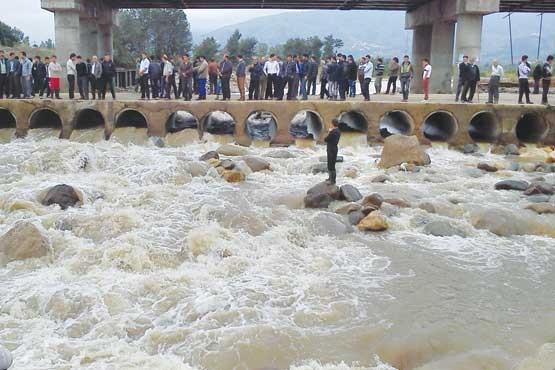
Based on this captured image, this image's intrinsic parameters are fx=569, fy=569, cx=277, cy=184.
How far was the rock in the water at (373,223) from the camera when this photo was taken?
432 inches

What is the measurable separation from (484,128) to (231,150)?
9302 mm

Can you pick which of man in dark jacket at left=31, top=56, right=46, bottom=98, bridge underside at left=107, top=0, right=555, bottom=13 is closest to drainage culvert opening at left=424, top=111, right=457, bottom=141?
bridge underside at left=107, top=0, right=555, bottom=13

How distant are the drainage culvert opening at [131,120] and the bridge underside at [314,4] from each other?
768 centimetres

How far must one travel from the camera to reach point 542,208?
1198 cm

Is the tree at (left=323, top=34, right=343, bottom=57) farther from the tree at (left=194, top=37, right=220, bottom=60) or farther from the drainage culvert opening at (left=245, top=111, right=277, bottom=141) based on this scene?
the drainage culvert opening at (left=245, top=111, right=277, bottom=141)

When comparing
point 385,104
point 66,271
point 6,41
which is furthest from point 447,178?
point 6,41

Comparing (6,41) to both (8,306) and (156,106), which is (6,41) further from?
(8,306)

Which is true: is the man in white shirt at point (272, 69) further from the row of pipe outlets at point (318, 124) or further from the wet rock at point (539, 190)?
the wet rock at point (539, 190)

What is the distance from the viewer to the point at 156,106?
61.4 feet

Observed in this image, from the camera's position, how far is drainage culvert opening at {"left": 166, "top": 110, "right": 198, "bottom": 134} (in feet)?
64.3

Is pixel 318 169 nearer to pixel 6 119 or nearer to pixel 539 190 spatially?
pixel 539 190

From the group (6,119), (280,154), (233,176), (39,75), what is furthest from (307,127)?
(6,119)

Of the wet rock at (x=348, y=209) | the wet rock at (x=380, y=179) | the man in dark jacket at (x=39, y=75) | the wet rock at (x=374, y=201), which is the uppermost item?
the man in dark jacket at (x=39, y=75)

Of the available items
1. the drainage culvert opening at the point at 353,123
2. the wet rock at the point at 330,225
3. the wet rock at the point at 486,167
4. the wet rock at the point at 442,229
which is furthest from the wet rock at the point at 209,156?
the wet rock at the point at 486,167
